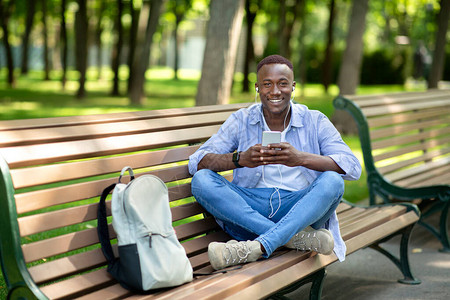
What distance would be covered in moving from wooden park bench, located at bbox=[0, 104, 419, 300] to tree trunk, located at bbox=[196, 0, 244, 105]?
314 centimetres

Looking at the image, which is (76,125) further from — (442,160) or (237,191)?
(442,160)

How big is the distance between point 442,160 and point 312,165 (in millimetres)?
4057

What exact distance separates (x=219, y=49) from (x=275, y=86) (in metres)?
3.47

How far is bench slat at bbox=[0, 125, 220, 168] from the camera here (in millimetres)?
2949

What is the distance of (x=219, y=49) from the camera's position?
24.3 feet

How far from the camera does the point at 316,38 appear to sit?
62094 mm

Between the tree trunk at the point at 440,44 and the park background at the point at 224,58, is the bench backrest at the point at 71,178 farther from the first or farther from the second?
the tree trunk at the point at 440,44

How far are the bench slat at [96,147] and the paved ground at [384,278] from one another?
1.42 metres

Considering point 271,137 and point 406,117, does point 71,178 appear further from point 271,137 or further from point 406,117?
point 406,117

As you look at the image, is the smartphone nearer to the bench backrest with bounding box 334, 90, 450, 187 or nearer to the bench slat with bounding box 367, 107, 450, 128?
the bench backrest with bounding box 334, 90, 450, 187

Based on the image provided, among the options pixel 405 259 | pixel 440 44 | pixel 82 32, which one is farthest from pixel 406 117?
pixel 82 32

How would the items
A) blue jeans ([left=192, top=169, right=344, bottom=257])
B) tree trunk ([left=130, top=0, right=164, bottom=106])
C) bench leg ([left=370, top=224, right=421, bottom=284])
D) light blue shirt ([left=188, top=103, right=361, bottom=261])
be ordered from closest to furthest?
blue jeans ([left=192, top=169, right=344, bottom=257]) → light blue shirt ([left=188, top=103, right=361, bottom=261]) → bench leg ([left=370, top=224, right=421, bottom=284]) → tree trunk ([left=130, top=0, right=164, bottom=106])

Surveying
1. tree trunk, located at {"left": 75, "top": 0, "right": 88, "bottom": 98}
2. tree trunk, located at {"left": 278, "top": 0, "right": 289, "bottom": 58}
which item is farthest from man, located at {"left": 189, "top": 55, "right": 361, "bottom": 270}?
tree trunk, located at {"left": 278, "top": 0, "right": 289, "bottom": 58}

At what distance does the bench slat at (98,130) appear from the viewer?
3.10 metres
